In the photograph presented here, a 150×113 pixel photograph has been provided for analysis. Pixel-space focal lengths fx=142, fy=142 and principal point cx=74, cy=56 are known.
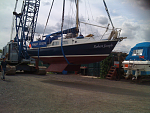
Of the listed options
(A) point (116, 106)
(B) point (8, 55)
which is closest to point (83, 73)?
(B) point (8, 55)

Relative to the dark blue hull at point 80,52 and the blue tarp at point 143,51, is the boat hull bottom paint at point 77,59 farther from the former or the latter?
the blue tarp at point 143,51

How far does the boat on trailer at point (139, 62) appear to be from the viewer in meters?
10.5

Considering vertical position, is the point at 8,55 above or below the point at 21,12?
below

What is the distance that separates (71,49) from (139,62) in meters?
5.34

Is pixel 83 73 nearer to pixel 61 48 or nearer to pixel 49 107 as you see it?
pixel 61 48

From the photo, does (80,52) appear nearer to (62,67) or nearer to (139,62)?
(62,67)

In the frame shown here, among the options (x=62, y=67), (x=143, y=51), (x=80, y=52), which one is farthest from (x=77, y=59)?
(x=143, y=51)

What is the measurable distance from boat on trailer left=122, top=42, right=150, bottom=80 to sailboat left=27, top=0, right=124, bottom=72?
360 cm

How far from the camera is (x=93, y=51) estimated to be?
8.37 meters

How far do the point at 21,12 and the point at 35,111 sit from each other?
49.0ft

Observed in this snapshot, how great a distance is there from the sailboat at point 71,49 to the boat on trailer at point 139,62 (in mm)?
3599

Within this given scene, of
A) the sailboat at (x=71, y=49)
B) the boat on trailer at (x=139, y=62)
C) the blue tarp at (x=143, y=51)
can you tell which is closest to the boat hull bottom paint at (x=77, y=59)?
the sailboat at (x=71, y=49)

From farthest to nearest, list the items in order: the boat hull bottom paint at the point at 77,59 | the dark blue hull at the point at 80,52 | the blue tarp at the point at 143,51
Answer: the blue tarp at the point at 143,51
the boat hull bottom paint at the point at 77,59
the dark blue hull at the point at 80,52

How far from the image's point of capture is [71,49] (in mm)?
9039
